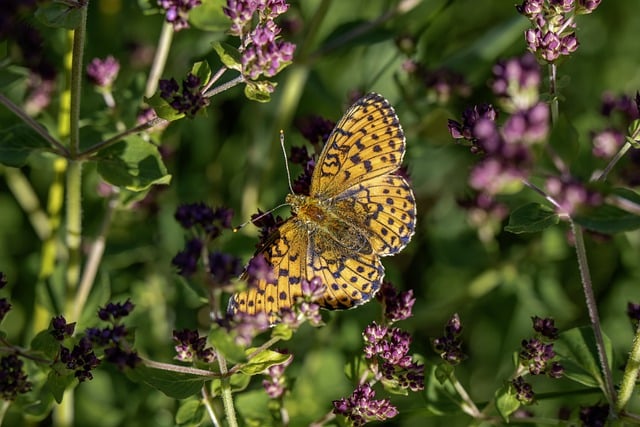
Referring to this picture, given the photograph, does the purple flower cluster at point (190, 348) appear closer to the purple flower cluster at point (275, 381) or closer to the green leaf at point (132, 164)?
the purple flower cluster at point (275, 381)

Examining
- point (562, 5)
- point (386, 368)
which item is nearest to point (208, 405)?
point (386, 368)

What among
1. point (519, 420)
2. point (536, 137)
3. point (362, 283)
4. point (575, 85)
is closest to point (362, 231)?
point (362, 283)

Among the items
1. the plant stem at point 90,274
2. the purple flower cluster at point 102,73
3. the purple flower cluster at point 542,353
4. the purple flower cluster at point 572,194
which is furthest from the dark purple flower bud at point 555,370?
the purple flower cluster at point 102,73

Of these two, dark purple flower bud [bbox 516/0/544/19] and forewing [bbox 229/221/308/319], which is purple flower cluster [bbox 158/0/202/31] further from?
dark purple flower bud [bbox 516/0/544/19]

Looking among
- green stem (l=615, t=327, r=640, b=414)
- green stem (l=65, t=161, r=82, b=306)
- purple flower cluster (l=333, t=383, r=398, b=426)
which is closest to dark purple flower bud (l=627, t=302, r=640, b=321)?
green stem (l=615, t=327, r=640, b=414)

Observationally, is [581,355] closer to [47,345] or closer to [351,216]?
[351,216]

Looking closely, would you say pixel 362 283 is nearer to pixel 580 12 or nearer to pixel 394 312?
pixel 394 312

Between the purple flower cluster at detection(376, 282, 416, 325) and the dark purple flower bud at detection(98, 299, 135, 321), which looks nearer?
the dark purple flower bud at detection(98, 299, 135, 321)
